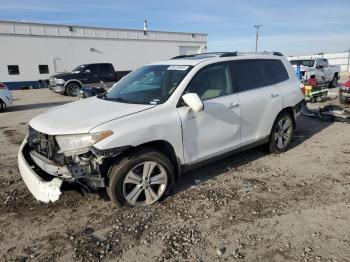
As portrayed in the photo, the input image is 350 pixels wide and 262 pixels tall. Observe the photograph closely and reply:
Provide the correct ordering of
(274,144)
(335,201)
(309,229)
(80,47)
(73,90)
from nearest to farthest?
(309,229) → (335,201) → (274,144) → (73,90) → (80,47)

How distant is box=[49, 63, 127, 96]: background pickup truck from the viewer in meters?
17.7

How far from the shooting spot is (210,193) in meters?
4.32

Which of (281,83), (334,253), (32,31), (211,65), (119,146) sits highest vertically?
(32,31)

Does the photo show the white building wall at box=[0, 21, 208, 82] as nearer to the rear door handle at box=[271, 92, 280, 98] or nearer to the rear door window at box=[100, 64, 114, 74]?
the rear door window at box=[100, 64, 114, 74]

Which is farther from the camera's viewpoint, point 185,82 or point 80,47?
point 80,47

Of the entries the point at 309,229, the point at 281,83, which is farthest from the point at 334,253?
the point at 281,83

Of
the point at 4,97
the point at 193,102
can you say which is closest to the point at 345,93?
the point at 193,102

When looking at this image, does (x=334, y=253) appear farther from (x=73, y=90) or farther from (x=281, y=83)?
(x=73, y=90)

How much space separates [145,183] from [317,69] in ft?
52.8

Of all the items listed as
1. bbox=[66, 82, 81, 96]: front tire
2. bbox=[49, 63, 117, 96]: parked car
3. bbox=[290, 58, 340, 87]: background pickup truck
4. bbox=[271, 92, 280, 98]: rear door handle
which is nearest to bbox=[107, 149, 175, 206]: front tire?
bbox=[271, 92, 280, 98]: rear door handle

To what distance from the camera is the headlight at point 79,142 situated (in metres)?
3.45

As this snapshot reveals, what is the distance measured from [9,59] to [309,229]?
26.6 metres

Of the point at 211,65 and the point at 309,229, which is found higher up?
the point at 211,65

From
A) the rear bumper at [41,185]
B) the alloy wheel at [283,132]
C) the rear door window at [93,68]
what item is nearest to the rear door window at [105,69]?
the rear door window at [93,68]
